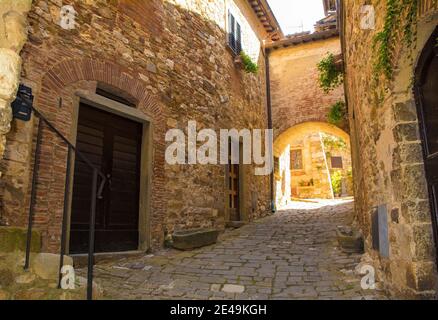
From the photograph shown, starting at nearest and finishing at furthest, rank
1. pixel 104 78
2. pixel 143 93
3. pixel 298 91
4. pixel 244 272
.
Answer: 1. pixel 244 272
2. pixel 104 78
3. pixel 143 93
4. pixel 298 91

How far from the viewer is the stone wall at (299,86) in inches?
483

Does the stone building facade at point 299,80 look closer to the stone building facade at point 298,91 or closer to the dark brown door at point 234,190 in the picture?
the stone building facade at point 298,91

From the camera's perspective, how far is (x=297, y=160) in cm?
2091

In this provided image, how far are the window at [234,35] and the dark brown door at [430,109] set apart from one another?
22.7 ft

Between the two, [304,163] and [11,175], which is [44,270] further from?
[304,163]

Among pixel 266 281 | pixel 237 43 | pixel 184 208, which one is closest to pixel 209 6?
pixel 237 43

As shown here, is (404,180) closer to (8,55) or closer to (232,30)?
(8,55)

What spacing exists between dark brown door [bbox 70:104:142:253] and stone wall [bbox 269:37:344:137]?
→ 7.84m

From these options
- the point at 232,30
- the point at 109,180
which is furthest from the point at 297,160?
the point at 109,180

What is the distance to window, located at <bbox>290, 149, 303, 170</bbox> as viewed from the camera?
816 inches

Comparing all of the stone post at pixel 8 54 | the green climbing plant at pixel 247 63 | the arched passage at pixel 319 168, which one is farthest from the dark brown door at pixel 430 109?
the arched passage at pixel 319 168

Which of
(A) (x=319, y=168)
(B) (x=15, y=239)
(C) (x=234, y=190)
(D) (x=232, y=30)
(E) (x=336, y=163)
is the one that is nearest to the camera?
(B) (x=15, y=239)

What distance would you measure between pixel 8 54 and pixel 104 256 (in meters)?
3.23

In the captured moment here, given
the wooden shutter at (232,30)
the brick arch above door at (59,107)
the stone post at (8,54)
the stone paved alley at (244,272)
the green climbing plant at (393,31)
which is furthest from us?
the wooden shutter at (232,30)
